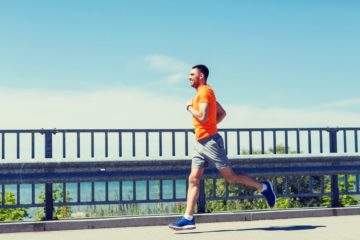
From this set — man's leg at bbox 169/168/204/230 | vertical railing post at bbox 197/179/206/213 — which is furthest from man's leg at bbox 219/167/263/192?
vertical railing post at bbox 197/179/206/213

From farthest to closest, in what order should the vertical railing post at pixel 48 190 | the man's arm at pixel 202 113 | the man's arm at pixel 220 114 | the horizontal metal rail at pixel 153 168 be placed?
the vertical railing post at pixel 48 190 → the man's arm at pixel 220 114 → the horizontal metal rail at pixel 153 168 → the man's arm at pixel 202 113

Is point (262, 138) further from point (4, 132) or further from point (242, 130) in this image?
point (4, 132)

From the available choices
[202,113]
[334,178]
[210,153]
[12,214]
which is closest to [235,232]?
[210,153]

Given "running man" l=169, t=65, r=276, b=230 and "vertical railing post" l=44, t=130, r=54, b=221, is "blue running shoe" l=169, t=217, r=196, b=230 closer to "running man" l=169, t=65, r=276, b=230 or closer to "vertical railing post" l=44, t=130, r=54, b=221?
"running man" l=169, t=65, r=276, b=230

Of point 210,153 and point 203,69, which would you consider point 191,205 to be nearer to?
point 210,153

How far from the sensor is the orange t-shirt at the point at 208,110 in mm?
7109

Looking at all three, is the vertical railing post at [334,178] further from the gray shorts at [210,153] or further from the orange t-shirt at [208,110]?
the orange t-shirt at [208,110]

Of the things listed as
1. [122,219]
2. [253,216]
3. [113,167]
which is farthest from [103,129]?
[253,216]

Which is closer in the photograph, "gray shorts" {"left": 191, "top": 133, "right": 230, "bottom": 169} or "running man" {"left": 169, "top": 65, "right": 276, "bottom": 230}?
"running man" {"left": 169, "top": 65, "right": 276, "bottom": 230}

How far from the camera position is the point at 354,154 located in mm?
8875

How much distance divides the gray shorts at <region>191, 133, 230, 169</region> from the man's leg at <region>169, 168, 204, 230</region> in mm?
115

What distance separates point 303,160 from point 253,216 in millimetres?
1110

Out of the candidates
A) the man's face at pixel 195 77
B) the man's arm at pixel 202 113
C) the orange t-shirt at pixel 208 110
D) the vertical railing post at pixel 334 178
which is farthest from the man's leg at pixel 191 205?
the vertical railing post at pixel 334 178

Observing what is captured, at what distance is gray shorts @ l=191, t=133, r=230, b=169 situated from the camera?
285 inches
